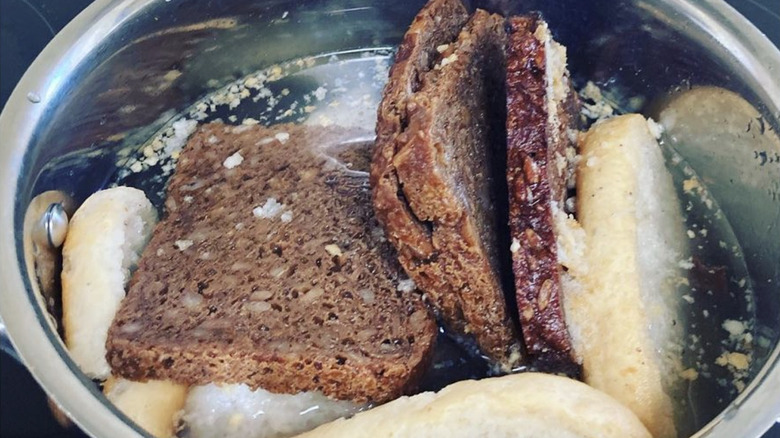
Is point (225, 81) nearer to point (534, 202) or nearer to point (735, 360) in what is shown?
point (534, 202)

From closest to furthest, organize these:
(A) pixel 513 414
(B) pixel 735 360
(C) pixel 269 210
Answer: (A) pixel 513 414 → (B) pixel 735 360 → (C) pixel 269 210

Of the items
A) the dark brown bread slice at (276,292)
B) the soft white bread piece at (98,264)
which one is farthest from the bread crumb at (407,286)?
the soft white bread piece at (98,264)

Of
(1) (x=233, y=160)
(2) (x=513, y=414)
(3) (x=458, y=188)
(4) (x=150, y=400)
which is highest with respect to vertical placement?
(3) (x=458, y=188)

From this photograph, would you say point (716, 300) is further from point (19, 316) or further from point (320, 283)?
point (19, 316)

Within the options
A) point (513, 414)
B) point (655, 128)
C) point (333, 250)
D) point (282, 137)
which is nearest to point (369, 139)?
point (282, 137)

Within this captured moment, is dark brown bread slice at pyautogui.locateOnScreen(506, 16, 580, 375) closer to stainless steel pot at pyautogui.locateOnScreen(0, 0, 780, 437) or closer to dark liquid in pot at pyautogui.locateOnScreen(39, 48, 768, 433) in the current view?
dark liquid in pot at pyautogui.locateOnScreen(39, 48, 768, 433)

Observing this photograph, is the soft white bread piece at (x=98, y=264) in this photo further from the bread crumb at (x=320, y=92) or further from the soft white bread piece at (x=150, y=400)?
the bread crumb at (x=320, y=92)
